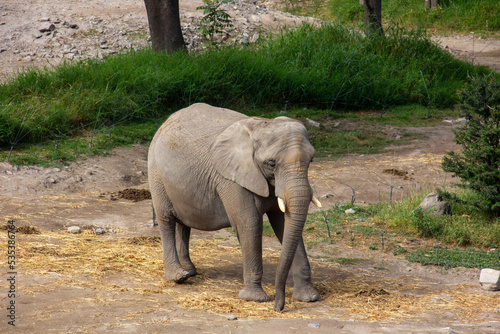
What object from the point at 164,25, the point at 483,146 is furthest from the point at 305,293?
the point at 164,25

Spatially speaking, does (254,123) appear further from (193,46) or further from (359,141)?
(193,46)

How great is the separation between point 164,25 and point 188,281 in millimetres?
8633

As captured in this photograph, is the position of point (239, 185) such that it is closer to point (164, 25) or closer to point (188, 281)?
point (188, 281)

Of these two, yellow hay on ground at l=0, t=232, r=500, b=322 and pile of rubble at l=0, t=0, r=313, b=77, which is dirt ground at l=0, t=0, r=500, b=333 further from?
pile of rubble at l=0, t=0, r=313, b=77

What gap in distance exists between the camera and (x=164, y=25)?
13273 millimetres

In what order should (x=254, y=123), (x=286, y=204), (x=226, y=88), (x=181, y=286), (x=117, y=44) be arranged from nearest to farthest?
(x=286, y=204) → (x=254, y=123) → (x=181, y=286) → (x=226, y=88) → (x=117, y=44)

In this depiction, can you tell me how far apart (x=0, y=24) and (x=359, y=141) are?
929cm

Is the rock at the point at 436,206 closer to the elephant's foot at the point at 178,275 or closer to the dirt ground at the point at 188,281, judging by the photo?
the dirt ground at the point at 188,281

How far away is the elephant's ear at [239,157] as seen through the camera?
4988mm

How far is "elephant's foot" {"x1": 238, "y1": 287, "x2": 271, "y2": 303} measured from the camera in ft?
17.1

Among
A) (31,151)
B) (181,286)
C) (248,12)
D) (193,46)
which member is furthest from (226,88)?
(181,286)

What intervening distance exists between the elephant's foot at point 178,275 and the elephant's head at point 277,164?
1.15 meters

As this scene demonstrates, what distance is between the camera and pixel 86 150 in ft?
31.6

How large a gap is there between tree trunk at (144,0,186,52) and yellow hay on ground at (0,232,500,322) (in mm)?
7227
